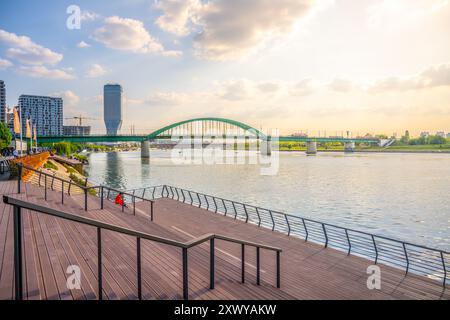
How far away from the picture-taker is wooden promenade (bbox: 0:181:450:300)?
443 cm

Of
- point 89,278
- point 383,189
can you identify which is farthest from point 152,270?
point 383,189

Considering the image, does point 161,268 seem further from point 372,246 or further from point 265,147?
point 265,147

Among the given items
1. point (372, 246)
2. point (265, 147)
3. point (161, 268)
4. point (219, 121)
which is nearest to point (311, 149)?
point (265, 147)

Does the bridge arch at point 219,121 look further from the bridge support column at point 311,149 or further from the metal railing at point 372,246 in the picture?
the metal railing at point 372,246

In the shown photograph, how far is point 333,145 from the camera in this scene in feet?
567

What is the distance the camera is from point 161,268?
5.62 m

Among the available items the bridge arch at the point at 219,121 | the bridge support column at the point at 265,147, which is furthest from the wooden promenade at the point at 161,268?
the bridge support column at the point at 265,147

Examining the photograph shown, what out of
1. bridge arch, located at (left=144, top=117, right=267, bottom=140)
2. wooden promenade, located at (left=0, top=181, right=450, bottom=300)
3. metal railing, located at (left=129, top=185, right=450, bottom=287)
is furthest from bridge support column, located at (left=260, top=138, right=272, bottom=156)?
wooden promenade, located at (left=0, top=181, right=450, bottom=300)

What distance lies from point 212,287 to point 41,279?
9.00ft

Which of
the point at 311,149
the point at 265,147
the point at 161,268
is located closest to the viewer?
the point at 161,268

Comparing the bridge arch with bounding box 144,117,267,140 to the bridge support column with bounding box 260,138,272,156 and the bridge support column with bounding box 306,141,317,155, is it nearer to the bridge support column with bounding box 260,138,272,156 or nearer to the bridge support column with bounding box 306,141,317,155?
→ the bridge support column with bounding box 260,138,272,156

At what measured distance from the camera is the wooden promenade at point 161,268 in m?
4.43
